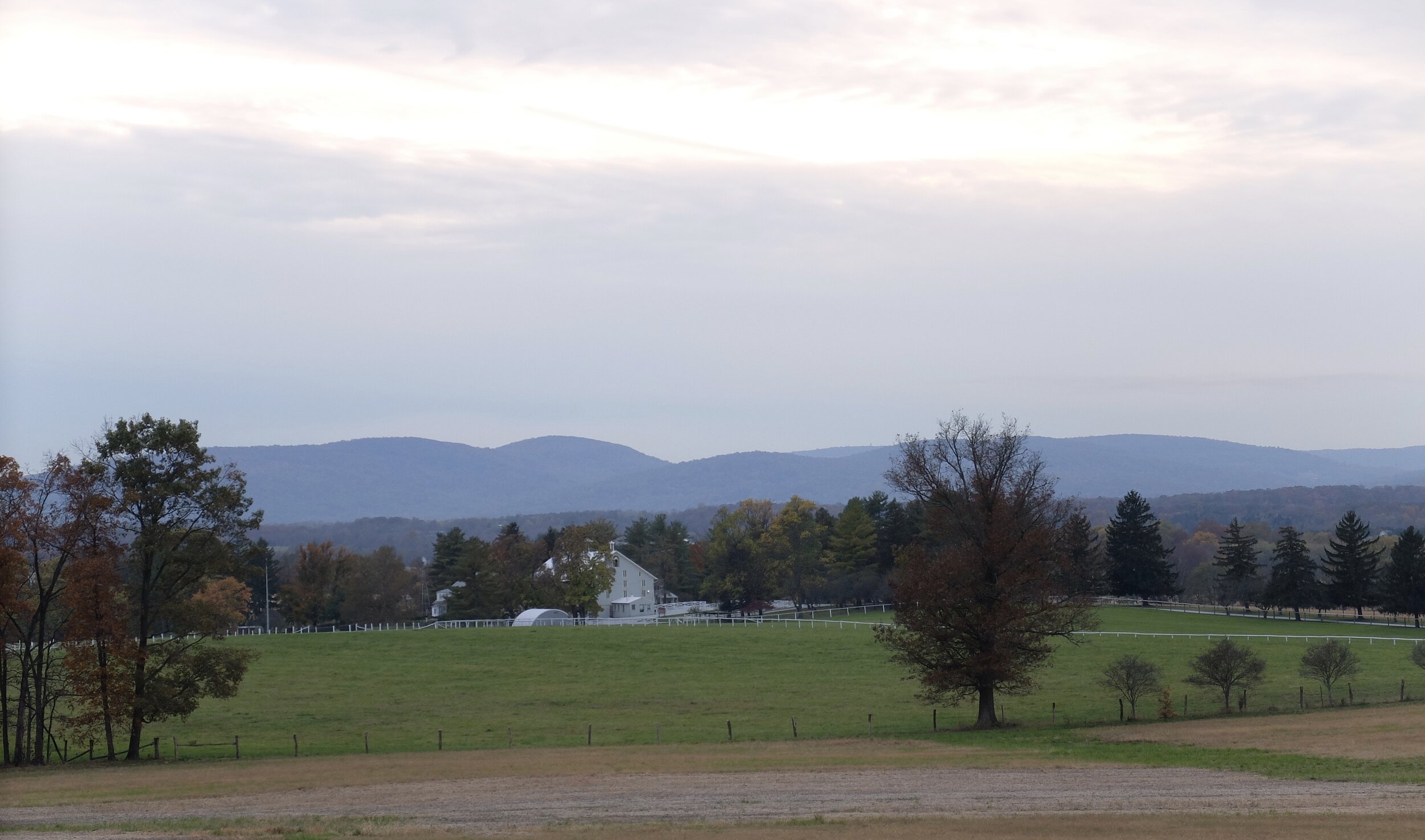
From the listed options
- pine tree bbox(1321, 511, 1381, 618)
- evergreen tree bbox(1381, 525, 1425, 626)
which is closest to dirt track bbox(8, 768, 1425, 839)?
evergreen tree bbox(1381, 525, 1425, 626)

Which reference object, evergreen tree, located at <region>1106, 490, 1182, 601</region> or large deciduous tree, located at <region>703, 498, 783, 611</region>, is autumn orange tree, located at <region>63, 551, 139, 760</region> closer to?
large deciduous tree, located at <region>703, 498, 783, 611</region>

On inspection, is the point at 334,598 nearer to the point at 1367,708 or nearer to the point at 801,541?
the point at 801,541

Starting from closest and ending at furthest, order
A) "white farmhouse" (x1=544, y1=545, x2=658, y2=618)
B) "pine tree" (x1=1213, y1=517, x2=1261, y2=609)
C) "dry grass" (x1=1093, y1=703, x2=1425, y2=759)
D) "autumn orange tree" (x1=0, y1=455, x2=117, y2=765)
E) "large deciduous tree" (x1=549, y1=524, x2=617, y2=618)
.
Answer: "dry grass" (x1=1093, y1=703, x2=1425, y2=759), "autumn orange tree" (x1=0, y1=455, x2=117, y2=765), "pine tree" (x1=1213, y1=517, x2=1261, y2=609), "large deciduous tree" (x1=549, y1=524, x2=617, y2=618), "white farmhouse" (x1=544, y1=545, x2=658, y2=618)

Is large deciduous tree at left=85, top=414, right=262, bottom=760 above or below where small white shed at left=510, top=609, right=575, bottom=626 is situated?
above

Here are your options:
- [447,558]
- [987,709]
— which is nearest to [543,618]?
[447,558]

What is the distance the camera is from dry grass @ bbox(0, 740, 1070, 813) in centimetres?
2959

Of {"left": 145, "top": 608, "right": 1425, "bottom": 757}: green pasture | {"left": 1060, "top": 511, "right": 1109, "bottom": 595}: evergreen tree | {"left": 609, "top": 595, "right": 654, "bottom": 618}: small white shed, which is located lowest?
{"left": 609, "top": 595, "right": 654, "bottom": 618}: small white shed

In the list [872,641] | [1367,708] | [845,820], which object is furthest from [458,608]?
[845,820]

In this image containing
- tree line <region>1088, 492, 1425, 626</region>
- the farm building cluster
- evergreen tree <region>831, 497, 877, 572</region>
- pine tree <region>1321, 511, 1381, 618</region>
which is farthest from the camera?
the farm building cluster

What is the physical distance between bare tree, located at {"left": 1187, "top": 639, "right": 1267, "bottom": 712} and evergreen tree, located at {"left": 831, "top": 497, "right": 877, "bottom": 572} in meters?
66.7

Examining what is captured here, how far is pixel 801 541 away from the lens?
119 meters

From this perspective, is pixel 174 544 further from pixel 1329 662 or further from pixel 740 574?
pixel 740 574

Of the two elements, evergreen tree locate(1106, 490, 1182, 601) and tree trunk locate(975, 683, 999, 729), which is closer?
tree trunk locate(975, 683, 999, 729)

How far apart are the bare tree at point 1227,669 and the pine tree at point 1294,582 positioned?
5212 cm
